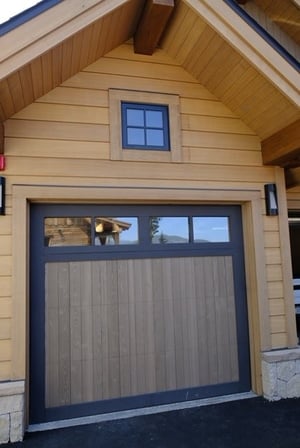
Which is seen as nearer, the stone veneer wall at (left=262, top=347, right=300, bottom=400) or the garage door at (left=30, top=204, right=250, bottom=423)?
the garage door at (left=30, top=204, right=250, bottom=423)

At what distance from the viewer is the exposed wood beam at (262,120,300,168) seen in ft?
11.4

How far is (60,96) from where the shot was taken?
3.48 metres

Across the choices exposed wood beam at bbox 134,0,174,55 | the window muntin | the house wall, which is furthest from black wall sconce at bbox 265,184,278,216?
exposed wood beam at bbox 134,0,174,55

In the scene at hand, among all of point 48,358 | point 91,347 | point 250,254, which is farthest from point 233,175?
point 48,358

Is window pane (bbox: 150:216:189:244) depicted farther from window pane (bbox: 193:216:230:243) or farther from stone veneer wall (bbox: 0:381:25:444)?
stone veneer wall (bbox: 0:381:25:444)

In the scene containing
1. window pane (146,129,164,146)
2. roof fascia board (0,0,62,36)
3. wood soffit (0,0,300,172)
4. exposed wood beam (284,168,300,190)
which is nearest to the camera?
roof fascia board (0,0,62,36)

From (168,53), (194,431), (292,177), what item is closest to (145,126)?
(168,53)

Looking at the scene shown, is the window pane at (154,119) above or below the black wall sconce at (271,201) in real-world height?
above

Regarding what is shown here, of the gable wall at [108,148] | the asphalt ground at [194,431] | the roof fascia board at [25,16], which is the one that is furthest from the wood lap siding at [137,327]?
the roof fascia board at [25,16]

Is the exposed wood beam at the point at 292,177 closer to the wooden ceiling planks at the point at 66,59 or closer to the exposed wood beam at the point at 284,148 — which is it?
the exposed wood beam at the point at 284,148

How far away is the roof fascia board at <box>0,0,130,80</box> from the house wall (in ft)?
2.26

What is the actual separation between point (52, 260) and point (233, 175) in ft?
6.92

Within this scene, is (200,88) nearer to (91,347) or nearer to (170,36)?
(170,36)

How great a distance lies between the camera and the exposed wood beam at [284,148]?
3.46m
